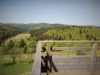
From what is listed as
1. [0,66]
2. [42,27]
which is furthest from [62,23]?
[0,66]

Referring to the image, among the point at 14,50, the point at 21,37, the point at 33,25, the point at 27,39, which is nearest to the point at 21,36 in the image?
the point at 21,37

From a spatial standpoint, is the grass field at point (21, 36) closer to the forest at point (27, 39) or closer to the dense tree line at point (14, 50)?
the forest at point (27, 39)

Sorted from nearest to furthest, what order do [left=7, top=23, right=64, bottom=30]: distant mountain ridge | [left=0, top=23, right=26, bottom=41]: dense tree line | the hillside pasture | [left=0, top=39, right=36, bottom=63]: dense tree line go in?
[left=0, top=39, right=36, bottom=63]: dense tree line, [left=0, top=23, right=26, bottom=41]: dense tree line, the hillside pasture, [left=7, top=23, right=64, bottom=30]: distant mountain ridge

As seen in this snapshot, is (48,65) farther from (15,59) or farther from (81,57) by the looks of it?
(15,59)

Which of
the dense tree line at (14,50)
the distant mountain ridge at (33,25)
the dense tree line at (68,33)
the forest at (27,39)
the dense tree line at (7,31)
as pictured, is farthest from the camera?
the distant mountain ridge at (33,25)

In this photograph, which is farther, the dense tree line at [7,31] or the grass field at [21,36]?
the grass field at [21,36]

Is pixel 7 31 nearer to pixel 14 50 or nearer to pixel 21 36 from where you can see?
pixel 21 36

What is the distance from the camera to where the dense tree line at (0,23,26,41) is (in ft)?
82.7

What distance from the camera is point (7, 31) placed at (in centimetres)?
2705

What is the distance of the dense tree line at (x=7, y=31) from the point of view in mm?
25219

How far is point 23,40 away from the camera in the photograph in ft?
101

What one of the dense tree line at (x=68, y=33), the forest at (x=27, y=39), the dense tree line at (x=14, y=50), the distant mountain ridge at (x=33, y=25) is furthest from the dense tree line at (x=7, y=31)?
the dense tree line at (x=68, y=33)

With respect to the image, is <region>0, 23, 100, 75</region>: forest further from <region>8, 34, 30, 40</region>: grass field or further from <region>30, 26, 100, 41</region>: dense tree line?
<region>8, 34, 30, 40</region>: grass field

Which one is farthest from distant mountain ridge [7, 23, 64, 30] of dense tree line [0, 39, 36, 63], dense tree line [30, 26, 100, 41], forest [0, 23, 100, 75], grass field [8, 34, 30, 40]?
dense tree line [0, 39, 36, 63]
